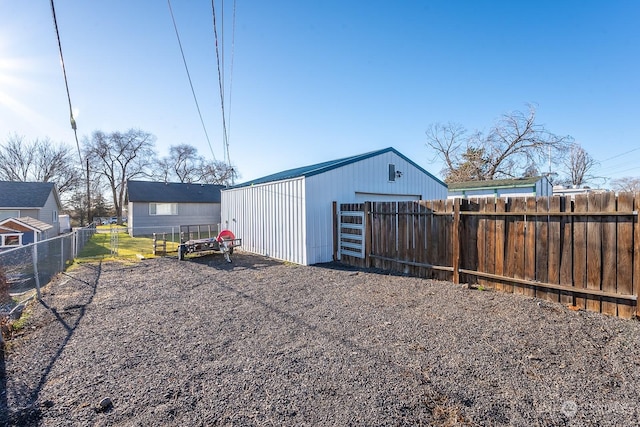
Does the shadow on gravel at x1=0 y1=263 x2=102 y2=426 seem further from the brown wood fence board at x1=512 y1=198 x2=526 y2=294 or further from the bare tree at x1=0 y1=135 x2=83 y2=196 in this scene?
the bare tree at x1=0 y1=135 x2=83 y2=196

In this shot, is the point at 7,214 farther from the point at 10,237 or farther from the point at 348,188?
the point at 348,188

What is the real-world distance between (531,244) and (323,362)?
13.8 feet

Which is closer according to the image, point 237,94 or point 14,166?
point 237,94

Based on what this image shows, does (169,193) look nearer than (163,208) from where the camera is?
No

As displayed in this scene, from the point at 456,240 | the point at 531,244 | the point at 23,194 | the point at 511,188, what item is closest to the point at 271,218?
the point at 456,240

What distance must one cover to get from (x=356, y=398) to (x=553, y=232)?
4.37m

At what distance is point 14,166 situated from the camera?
107 feet

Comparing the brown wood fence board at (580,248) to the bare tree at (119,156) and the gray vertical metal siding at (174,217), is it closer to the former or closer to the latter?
the gray vertical metal siding at (174,217)

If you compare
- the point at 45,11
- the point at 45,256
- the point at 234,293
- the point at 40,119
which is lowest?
the point at 234,293

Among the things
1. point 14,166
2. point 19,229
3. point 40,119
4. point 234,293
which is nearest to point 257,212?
point 234,293

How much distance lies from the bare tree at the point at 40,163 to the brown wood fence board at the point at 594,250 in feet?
144

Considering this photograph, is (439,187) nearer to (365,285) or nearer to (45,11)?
(365,285)

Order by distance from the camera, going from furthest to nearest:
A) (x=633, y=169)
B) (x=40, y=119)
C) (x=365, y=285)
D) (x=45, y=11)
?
(x=633, y=169) → (x=40, y=119) → (x=365, y=285) → (x=45, y=11)

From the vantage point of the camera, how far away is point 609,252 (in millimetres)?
4191
